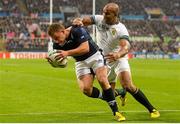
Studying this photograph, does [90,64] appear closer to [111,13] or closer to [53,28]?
[111,13]

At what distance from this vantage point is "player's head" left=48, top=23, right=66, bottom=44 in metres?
10.4

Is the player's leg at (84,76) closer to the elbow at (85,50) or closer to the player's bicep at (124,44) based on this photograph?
the elbow at (85,50)

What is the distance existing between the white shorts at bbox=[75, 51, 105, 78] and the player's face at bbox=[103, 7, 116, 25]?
0.68 metres

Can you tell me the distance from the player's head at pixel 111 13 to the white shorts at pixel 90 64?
0.69 meters

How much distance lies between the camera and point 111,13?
11.3m

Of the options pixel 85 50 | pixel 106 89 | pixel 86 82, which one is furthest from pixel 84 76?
pixel 85 50

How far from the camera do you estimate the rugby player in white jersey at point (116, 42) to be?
11.3 metres

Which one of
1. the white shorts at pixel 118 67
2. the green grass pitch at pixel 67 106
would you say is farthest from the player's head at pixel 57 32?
the white shorts at pixel 118 67

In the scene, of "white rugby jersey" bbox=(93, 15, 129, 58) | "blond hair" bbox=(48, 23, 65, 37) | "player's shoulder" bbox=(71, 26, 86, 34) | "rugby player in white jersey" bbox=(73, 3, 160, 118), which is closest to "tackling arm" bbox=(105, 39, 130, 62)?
"rugby player in white jersey" bbox=(73, 3, 160, 118)

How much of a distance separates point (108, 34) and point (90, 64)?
969mm

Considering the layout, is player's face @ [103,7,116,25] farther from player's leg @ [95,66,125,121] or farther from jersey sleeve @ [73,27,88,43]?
player's leg @ [95,66,125,121]

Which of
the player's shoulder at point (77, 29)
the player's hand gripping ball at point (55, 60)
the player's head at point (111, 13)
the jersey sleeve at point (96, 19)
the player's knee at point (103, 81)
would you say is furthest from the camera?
the jersey sleeve at point (96, 19)

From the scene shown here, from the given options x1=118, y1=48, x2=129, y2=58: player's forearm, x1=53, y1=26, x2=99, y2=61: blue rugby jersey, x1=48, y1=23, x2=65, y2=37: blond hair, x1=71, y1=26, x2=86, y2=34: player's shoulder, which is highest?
x1=48, y1=23, x2=65, y2=37: blond hair

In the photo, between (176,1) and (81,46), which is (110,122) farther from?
(176,1)
